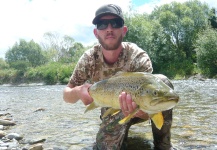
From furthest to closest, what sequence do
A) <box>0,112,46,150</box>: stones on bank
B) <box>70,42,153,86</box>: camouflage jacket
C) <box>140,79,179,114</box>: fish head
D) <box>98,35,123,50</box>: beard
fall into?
<box>0,112,46,150</box>: stones on bank, <box>70,42,153,86</box>: camouflage jacket, <box>98,35,123,50</box>: beard, <box>140,79,179,114</box>: fish head

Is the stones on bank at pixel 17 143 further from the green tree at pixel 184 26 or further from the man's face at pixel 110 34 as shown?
the green tree at pixel 184 26

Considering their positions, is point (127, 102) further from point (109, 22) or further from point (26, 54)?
point (26, 54)

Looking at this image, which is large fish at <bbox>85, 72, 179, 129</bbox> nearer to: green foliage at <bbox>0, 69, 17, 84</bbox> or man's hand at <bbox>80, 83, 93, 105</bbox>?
man's hand at <bbox>80, 83, 93, 105</bbox>

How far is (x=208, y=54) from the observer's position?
97.2ft

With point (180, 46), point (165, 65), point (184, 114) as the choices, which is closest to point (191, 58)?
point (180, 46)

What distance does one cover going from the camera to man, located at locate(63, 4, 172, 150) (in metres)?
3.10

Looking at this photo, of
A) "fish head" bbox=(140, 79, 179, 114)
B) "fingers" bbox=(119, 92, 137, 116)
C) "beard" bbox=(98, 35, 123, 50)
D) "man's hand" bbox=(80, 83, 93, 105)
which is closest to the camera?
"fish head" bbox=(140, 79, 179, 114)

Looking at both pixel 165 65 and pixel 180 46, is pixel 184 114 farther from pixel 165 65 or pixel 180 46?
pixel 180 46

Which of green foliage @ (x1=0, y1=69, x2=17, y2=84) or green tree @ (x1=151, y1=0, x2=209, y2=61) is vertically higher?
green tree @ (x1=151, y1=0, x2=209, y2=61)

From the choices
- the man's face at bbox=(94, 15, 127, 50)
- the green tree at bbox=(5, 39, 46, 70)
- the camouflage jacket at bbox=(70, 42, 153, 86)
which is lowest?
the camouflage jacket at bbox=(70, 42, 153, 86)

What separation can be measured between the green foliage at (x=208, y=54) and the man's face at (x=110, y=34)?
2757 centimetres

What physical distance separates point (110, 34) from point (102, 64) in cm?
53

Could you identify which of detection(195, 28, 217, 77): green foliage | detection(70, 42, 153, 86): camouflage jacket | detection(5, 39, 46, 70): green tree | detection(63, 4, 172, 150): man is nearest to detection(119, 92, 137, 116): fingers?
detection(63, 4, 172, 150): man

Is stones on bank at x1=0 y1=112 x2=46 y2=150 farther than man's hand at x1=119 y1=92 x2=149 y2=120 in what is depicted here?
Yes
